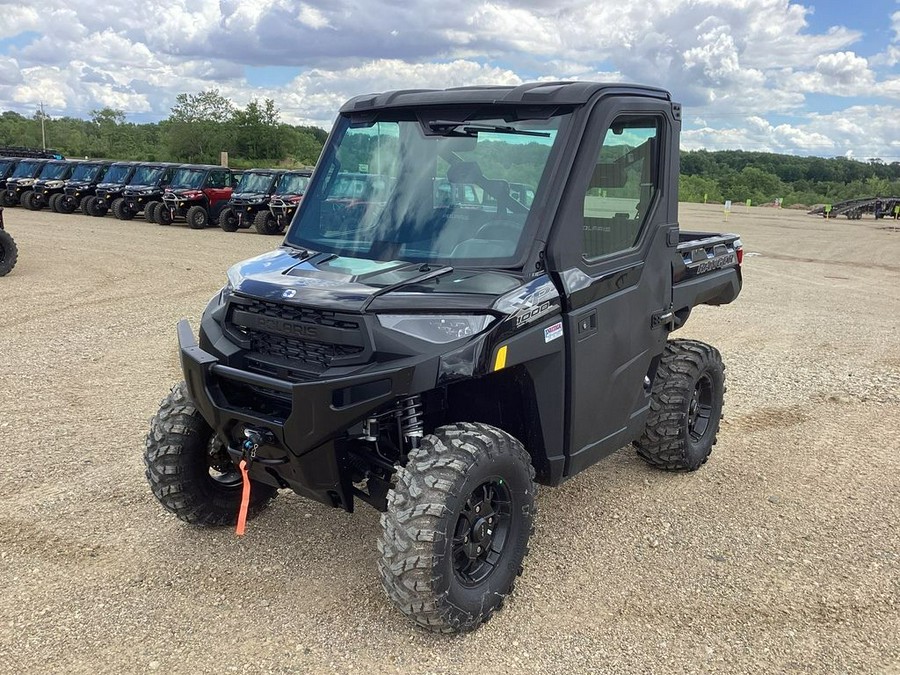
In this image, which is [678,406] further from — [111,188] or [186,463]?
[111,188]

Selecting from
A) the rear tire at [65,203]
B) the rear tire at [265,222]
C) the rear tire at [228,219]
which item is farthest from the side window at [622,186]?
the rear tire at [65,203]

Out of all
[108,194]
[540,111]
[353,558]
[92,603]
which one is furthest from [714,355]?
[108,194]

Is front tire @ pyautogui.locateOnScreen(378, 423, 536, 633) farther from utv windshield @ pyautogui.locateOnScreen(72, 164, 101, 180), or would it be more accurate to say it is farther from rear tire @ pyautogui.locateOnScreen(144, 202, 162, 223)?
utv windshield @ pyautogui.locateOnScreen(72, 164, 101, 180)

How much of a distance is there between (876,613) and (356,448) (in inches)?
98.8

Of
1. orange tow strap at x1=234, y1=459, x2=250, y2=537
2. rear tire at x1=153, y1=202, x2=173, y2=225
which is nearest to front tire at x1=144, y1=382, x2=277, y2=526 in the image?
orange tow strap at x1=234, y1=459, x2=250, y2=537

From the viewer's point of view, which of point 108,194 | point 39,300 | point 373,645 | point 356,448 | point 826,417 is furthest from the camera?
point 108,194

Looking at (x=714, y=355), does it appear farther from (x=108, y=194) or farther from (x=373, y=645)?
(x=108, y=194)

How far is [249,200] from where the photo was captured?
21.2 meters

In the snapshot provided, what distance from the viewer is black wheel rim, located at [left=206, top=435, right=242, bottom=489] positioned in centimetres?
407

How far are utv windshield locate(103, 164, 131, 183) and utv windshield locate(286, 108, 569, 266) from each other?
→ 23133 mm

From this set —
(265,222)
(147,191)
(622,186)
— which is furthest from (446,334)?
(147,191)

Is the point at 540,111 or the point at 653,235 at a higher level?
the point at 540,111

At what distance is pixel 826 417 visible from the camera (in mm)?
6469

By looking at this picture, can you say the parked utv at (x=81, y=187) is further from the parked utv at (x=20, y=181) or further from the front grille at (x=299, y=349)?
the front grille at (x=299, y=349)
